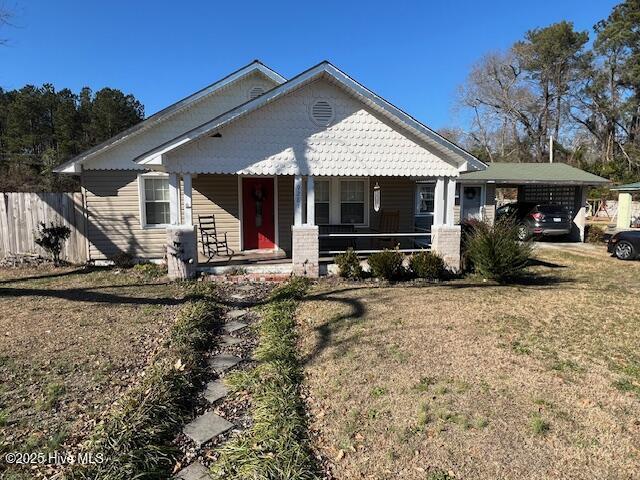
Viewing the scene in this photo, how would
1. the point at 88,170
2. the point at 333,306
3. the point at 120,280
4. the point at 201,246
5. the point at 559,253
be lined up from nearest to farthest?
the point at 333,306
the point at 120,280
the point at 88,170
the point at 201,246
the point at 559,253

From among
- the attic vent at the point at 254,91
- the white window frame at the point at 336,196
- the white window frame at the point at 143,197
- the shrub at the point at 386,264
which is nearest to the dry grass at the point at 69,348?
the white window frame at the point at 143,197

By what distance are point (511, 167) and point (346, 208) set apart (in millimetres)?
13042

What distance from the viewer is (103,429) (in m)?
3.62

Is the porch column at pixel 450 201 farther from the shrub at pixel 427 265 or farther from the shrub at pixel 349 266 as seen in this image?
the shrub at pixel 349 266

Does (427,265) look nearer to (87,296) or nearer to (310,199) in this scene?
(310,199)

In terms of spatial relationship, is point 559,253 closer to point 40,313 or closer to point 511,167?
point 511,167

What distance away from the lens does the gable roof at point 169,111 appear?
11.3 metres

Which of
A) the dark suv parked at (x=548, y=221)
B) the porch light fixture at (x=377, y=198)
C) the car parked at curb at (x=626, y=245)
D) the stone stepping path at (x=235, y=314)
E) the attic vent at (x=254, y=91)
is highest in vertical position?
the attic vent at (x=254, y=91)

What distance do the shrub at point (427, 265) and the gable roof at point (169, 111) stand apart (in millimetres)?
6729

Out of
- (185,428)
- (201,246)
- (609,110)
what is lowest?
(185,428)

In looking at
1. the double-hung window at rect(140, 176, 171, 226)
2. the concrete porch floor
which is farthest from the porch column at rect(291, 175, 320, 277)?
the double-hung window at rect(140, 176, 171, 226)

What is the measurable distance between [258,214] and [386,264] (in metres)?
4.78

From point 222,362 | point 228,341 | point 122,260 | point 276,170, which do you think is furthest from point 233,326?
point 122,260

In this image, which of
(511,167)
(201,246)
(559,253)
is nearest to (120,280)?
(201,246)
